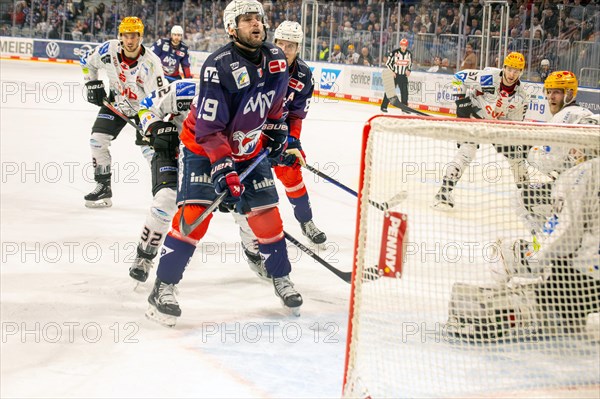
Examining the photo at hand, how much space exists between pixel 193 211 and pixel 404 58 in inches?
407

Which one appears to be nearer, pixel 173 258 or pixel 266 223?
pixel 173 258

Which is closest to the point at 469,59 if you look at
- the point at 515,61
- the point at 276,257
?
Result: the point at 515,61

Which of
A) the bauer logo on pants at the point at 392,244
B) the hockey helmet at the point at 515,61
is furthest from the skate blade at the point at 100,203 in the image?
the bauer logo on pants at the point at 392,244

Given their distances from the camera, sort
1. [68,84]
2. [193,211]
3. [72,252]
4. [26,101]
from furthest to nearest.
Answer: [68,84] < [26,101] < [72,252] < [193,211]

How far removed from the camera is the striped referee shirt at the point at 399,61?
13.5m

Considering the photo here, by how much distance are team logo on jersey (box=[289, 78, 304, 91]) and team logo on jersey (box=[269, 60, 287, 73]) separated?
3.98 feet

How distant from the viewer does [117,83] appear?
238 inches

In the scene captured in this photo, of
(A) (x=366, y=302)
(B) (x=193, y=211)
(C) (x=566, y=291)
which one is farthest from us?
(B) (x=193, y=211)

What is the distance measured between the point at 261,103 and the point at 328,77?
1207 centimetres

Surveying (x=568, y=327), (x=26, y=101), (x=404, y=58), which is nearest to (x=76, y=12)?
(x=26, y=101)

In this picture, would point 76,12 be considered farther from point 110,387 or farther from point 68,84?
point 110,387

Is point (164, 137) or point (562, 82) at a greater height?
point (562, 82)

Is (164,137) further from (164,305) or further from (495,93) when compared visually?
(495,93)

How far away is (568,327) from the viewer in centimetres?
307
